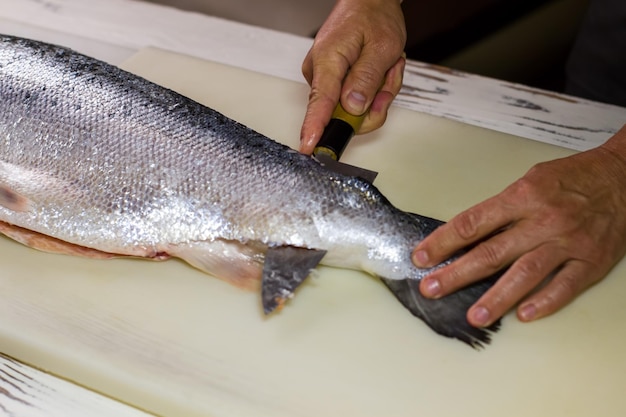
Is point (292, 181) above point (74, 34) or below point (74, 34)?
above

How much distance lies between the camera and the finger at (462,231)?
108cm

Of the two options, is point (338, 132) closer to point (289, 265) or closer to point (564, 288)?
point (289, 265)

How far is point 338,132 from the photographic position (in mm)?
1303

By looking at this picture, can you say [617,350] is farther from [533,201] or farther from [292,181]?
[292,181]

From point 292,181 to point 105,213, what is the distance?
315 millimetres

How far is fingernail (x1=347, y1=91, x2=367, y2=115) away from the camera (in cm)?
135

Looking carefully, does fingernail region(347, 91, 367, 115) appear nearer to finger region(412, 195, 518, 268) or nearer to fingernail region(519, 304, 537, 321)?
finger region(412, 195, 518, 268)

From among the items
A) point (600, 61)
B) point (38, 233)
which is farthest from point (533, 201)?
point (600, 61)

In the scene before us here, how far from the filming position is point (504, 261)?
3.52 feet

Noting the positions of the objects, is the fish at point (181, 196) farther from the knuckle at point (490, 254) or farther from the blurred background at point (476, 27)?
the blurred background at point (476, 27)

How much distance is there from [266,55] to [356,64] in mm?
455

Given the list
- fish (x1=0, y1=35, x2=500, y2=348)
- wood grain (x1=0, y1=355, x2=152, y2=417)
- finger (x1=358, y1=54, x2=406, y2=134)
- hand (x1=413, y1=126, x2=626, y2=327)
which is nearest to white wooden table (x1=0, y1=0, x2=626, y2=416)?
finger (x1=358, y1=54, x2=406, y2=134)

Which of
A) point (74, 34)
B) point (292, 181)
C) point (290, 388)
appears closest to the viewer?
point (290, 388)

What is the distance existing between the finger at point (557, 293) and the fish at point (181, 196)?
2.6 inches
